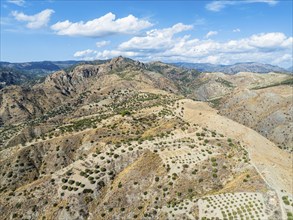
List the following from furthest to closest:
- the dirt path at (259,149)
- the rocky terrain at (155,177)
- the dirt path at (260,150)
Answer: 1. the dirt path at (259,149)
2. the dirt path at (260,150)
3. the rocky terrain at (155,177)

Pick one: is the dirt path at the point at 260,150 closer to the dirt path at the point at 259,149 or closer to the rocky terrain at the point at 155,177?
the dirt path at the point at 259,149

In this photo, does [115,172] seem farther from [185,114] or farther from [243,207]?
[185,114]

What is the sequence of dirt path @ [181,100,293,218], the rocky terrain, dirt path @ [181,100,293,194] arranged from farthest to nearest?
dirt path @ [181,100,293,194], dirt path @ [181,100,293,218], the rocky terrain

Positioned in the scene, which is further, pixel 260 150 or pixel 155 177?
pixel 260 150

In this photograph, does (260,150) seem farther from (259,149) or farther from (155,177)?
(155,177)

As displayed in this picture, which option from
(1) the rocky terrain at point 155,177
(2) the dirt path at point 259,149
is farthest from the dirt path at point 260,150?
(1) the rocky terrain at point 155,177

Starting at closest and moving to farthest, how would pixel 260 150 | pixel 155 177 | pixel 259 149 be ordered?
pixel 155 177, pixel 260 150, pixel 259 149

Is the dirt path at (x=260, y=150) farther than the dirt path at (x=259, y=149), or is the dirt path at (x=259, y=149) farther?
the dirt path at (x=259, y=149)

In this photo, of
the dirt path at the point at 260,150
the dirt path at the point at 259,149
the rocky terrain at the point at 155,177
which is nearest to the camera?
the rocky terrain at the point at 155,177

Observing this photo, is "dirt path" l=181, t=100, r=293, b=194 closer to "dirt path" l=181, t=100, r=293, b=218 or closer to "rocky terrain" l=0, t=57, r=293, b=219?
"dirt path" l=181, t=100, r=293, b=218

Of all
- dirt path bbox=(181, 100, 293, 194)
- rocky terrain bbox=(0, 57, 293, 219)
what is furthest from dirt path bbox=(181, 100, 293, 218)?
rocky terrain bbox=(0, 57, 293, 219)


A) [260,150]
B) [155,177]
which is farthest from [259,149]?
[155,177]
